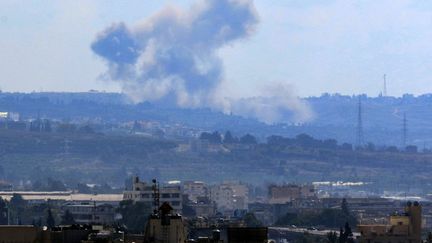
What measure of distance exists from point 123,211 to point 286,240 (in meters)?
12.1

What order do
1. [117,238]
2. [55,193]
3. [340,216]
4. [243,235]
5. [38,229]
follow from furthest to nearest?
[55,193], [340,216], [117,238], [38,229], [243,235]

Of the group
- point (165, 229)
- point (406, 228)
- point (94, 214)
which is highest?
point (94, 214)

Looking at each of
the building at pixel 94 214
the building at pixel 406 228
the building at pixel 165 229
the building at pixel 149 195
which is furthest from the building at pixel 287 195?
the building at pixel 165 229

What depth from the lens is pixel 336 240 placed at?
82812 mm

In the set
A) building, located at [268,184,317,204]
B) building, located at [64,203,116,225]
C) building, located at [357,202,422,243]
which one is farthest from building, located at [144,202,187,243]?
building, located at [268,184,317,204]

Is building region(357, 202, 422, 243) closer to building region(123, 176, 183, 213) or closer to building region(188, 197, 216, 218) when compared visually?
building region(123, 176, 183, 213)

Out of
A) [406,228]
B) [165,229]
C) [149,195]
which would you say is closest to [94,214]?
[149,195]

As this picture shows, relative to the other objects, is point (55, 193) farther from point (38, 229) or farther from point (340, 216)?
point (38, 229)

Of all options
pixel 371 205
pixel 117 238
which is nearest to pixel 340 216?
pixel 371 205

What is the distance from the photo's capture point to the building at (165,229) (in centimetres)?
3478

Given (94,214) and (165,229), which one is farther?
(94,214)

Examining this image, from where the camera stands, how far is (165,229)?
35.1 meters

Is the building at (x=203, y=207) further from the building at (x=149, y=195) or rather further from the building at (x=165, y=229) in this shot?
the building at (x=165, y=229)

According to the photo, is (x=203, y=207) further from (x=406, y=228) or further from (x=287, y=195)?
(x=406, y=228)
